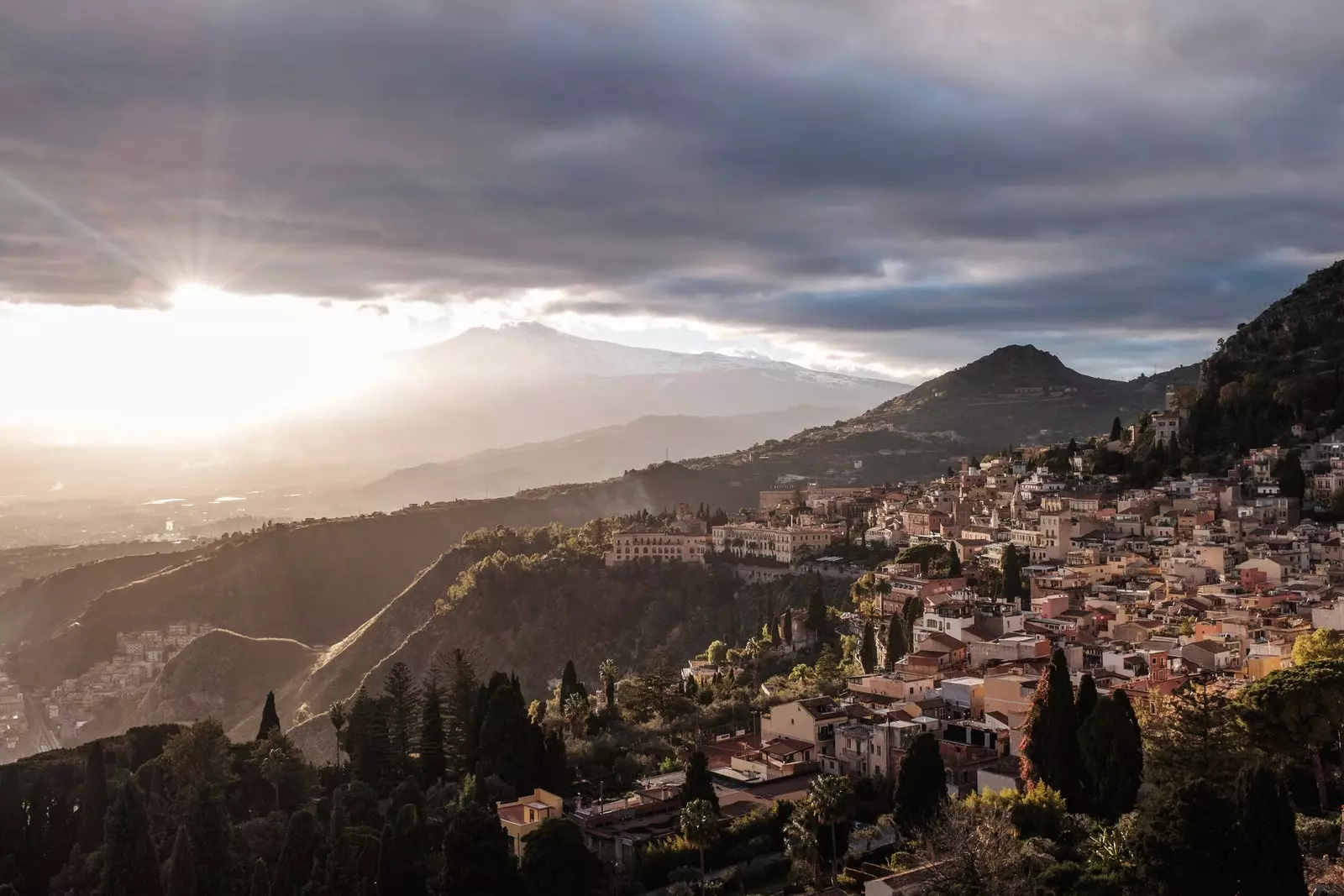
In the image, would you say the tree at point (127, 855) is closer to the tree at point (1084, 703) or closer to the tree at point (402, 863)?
the tree at point (402, 863)

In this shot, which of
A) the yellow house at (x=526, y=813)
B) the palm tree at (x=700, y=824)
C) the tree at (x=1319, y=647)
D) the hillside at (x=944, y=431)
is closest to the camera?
the palm tree at (x=700, y=824)

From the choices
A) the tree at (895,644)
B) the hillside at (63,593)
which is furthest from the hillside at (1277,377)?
the hillside at (63,593)

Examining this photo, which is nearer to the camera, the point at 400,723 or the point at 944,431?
the point at 400,723

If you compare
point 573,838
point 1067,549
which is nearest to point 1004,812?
point 573,838

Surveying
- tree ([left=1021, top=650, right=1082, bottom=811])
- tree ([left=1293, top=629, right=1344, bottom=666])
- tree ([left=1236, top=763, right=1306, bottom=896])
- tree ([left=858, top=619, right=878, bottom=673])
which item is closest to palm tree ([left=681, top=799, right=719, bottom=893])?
tree ([left=1021, top=650, right=1082, bottom=811])

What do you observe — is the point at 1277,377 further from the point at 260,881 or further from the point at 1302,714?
the point at 260,881

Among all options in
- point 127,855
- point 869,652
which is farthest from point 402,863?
point 869,652

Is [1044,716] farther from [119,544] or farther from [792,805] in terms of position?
[119,544]
